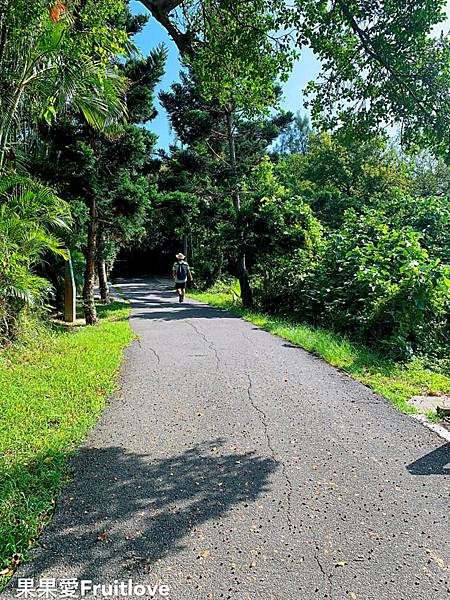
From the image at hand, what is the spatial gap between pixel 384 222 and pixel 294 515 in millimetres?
10835

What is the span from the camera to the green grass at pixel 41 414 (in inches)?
112

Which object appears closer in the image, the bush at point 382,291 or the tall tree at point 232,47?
the tall tree at point 232,47

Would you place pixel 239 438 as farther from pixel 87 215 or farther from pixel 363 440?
pixel 87 215

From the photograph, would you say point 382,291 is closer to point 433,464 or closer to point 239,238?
point 433,464

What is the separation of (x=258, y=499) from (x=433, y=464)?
5.08ft

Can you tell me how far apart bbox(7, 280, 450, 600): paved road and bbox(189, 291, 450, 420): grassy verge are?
0.45 m

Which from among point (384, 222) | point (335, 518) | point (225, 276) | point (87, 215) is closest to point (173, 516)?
point (335, 518)

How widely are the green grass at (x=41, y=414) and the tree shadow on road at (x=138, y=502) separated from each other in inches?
5.3

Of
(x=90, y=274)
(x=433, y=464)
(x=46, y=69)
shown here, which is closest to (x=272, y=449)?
(x=433, y=464)

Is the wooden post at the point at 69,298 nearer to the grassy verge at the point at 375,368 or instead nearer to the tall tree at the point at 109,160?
the tall tree at the point at 109,160

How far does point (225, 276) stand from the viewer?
27250mm

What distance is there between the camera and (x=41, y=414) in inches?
182

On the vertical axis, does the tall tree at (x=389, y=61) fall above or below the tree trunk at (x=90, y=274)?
above

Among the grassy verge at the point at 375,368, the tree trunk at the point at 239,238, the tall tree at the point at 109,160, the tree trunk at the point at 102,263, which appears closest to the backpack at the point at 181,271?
the tree trunk at the point at 239,238
